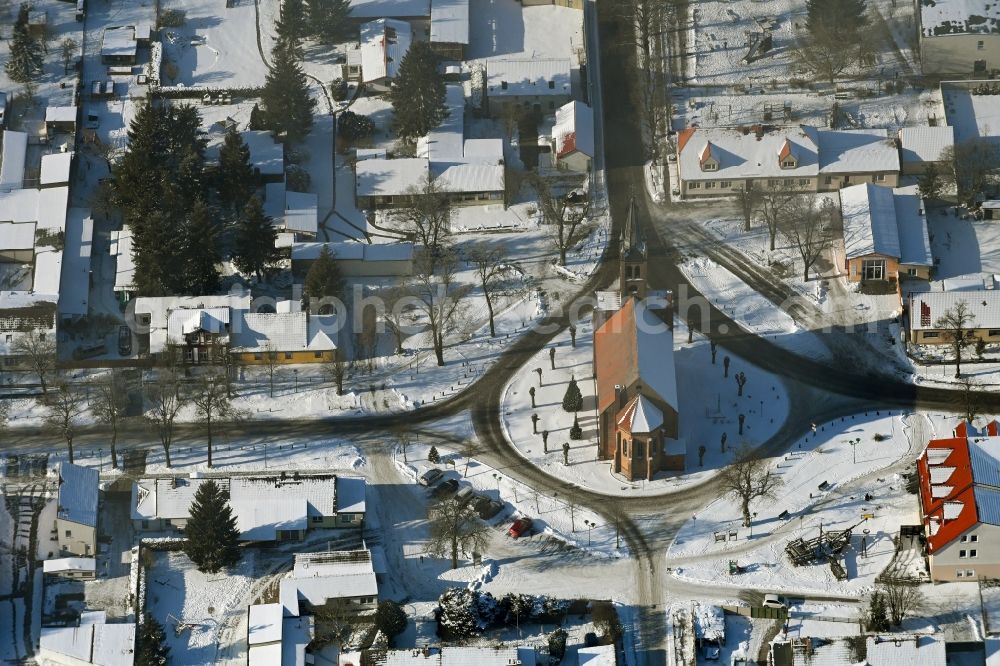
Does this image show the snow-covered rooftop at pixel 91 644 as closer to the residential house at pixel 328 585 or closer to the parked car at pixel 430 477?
the residential house at pixel 328 585

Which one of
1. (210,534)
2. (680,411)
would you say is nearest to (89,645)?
(210,534)

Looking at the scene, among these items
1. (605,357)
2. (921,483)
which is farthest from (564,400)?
(921,483)

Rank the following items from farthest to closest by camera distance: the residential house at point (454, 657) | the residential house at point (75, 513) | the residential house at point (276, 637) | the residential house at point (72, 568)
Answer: the residential house at point (75, 513), the residential house at point (72, 568), the residential house at point (276, 637), the residential house at point (454, 657)

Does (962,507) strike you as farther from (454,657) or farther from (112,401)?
(112,401)

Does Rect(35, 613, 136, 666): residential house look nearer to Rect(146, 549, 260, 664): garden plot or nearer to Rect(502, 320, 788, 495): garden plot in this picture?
Rect(146, 549, 260, 664): garden plot

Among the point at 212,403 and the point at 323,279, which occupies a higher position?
the point at 323,279

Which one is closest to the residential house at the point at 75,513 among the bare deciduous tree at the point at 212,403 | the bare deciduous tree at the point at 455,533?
the bare deciduous tree at the point at 212,403
